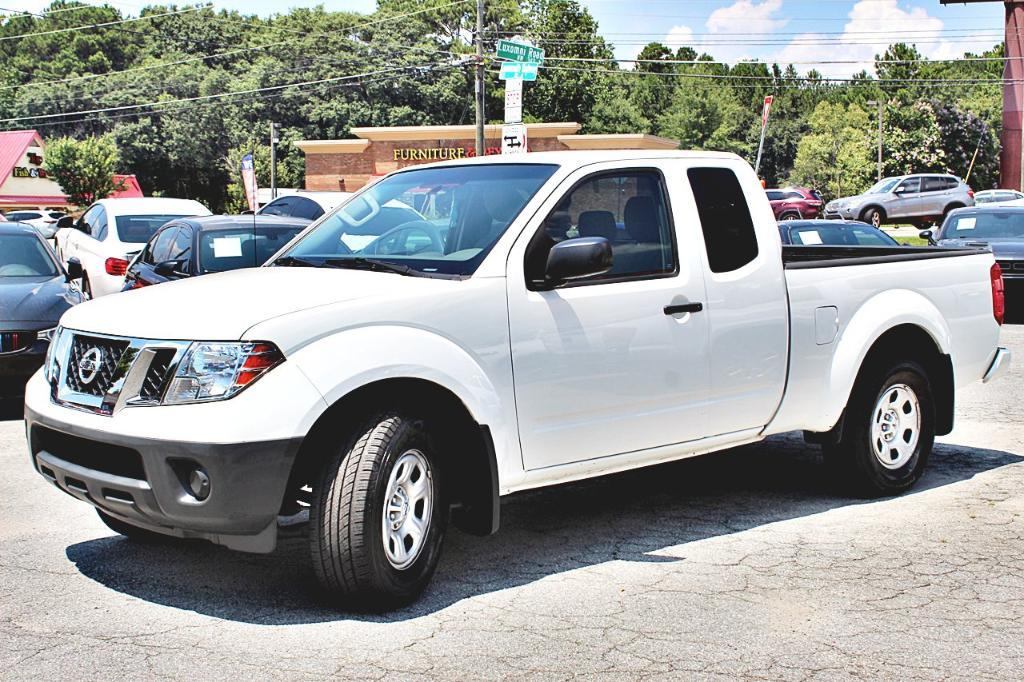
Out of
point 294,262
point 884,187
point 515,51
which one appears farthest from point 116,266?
point 884,187

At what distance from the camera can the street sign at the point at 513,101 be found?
16.3 meters

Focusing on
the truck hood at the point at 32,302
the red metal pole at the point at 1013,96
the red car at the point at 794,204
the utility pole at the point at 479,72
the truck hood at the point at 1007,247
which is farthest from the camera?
the red metal pole at the point at 1013,96

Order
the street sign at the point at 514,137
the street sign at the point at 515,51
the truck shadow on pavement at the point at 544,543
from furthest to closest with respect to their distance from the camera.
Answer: the street sign at the point at 515,51 → the street sign at the point at 514,137 → the truck shadow on pavement at the point at 544,543

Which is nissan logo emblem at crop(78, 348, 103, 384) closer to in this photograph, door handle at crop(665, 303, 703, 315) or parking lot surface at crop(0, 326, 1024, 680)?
parking lot surface at crop(0, 326, 1024, 680)

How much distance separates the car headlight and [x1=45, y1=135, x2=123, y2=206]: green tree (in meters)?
69.2

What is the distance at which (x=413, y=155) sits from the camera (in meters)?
59.5

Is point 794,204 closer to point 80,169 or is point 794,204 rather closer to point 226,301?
point 80,169

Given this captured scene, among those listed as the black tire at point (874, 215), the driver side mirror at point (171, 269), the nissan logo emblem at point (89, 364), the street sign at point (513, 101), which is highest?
the street sign at point (513, 101)

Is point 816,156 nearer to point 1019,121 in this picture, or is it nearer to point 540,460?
point 1019,121

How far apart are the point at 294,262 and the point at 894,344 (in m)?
3.53

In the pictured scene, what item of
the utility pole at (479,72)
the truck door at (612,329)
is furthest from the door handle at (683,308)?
the utility pole at (479,72)

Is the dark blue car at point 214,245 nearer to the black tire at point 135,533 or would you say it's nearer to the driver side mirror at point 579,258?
the black tire at point 135,533

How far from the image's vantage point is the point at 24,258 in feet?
36.4

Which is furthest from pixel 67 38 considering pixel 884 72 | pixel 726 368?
pixel 726 368
